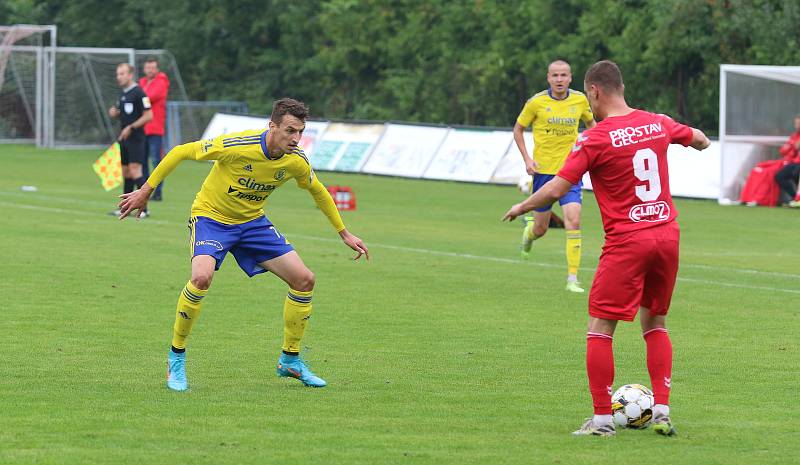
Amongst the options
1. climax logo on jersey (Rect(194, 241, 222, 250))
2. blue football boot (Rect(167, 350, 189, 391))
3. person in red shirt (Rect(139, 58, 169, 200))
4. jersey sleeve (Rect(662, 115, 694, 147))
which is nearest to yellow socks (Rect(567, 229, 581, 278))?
climax logo on jersey (Rect(194, 241, 222, 250))

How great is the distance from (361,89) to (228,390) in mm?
39269

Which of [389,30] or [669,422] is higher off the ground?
[669,422]

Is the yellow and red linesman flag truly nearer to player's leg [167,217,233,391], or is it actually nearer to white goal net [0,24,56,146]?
white goal net [0,24,56,146]

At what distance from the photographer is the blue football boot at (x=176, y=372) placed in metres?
A: 8.74

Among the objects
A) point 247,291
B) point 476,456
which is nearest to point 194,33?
point 247,291

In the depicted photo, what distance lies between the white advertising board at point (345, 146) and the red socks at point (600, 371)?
89.9 ft

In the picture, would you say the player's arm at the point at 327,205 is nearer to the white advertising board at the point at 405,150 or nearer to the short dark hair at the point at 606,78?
the short dark hair at the point at 606,78

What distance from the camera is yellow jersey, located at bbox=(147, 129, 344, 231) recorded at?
29.4 feet

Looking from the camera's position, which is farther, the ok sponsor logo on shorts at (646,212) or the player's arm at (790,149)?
the player's arm at (790,149)

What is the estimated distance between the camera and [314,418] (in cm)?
794

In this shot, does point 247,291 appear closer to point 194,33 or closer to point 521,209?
point 521,209

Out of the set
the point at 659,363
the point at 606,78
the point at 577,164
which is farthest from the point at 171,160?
the point at 659,363

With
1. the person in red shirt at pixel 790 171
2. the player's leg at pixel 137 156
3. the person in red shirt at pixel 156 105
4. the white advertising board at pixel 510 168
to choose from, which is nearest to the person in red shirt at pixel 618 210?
the player's leg at pixel 137 156

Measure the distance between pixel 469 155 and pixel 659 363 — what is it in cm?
2531
